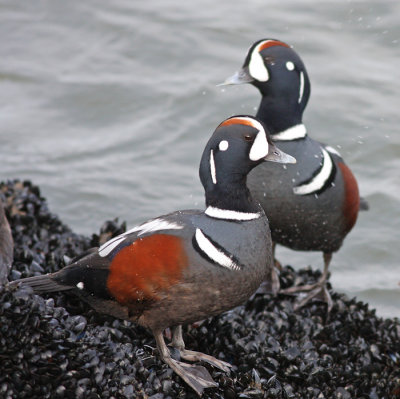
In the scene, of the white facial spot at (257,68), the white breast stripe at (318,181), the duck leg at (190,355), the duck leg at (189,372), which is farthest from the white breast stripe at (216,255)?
the white facial spot at (257,68)

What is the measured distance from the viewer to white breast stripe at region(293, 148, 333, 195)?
19.6ft

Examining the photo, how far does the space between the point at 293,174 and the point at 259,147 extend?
1.27 m

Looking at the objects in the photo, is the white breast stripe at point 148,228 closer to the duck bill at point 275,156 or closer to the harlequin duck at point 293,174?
the duck bill at point 275,156

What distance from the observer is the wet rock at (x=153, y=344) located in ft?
14.5

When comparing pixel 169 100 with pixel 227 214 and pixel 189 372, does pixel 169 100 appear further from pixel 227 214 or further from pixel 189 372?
pixel 189 372

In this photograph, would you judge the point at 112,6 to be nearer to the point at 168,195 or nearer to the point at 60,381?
the point at 168,195

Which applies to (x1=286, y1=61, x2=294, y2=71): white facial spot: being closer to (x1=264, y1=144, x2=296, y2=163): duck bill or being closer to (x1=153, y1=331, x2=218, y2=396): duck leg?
(x1=264, y1=144, x2=296, y2=163): duck bill

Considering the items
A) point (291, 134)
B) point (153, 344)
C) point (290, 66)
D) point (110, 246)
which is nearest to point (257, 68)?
point (290, 66)

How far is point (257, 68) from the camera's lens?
616 cm

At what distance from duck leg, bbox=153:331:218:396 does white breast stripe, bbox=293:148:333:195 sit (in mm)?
1716

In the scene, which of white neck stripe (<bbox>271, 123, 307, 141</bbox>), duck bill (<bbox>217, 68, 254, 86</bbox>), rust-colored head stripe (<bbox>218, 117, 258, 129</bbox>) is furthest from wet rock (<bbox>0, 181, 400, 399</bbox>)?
duck bill (<bbox>217, 68, 254, 86</bbox>)

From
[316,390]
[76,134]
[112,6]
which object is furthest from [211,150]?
[112,6]

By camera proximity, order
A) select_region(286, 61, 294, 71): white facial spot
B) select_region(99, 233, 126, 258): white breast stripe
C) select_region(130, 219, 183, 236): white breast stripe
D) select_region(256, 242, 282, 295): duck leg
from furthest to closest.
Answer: select_region(256, 242, 282, 295): duck leg, select_region(286, 61, 294, 71): white facial spot, select_region(99, 233, 126, 258): white breast stripe, select_region(130, 219, 183, 236): white breast stripe

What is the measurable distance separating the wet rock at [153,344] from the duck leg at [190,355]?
0.05 metres
